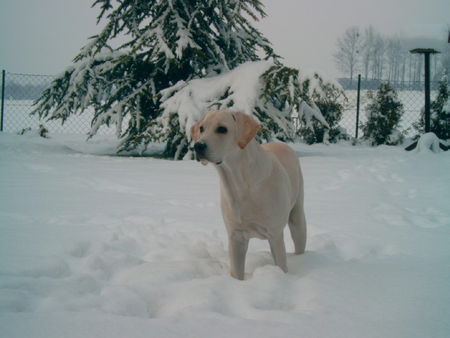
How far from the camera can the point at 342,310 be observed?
1.63 m

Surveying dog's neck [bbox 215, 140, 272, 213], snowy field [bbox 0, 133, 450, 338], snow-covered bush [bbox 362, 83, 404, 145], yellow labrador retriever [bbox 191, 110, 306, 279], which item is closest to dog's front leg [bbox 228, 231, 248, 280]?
yellow labrador retriever [bbox 191, 110, 306, 279]

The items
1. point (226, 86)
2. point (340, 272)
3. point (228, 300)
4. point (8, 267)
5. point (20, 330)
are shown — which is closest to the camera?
point (20, 330)

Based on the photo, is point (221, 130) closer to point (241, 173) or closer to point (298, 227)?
point (241, 173)

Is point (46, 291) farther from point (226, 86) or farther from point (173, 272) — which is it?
point (226, 86)

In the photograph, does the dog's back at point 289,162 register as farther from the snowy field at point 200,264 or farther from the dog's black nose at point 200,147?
the dog's black nose at point 200,147

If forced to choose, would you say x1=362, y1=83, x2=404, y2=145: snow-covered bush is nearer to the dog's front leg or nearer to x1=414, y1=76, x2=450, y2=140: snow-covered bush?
x1=414, y1=76, x2=450, y2=140: snow-covered bush

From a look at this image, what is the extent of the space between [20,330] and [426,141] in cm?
878

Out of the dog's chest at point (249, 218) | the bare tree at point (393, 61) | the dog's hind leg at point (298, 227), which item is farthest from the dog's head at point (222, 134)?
the bare tree at point (393, 61)

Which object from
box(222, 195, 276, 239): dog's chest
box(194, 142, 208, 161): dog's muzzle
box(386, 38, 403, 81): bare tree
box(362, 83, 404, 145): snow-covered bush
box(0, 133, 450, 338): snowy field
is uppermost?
box(386, 38, 403, 81): bare tree

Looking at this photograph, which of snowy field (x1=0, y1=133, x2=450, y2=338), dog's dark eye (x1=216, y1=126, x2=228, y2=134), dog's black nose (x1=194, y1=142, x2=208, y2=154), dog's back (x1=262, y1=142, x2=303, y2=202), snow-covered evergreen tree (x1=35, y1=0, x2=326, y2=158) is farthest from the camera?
snow-covered evergreen tree (x1=35, y1=0, x2=326, y2=158)

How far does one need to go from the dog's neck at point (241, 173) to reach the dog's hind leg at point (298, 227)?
64 cm

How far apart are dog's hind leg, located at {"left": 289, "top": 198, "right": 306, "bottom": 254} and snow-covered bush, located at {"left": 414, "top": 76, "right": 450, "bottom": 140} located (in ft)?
29.3

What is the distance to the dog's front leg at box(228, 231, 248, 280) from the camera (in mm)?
2207

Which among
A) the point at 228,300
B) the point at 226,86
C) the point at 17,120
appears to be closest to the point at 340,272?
the point at 228,300
